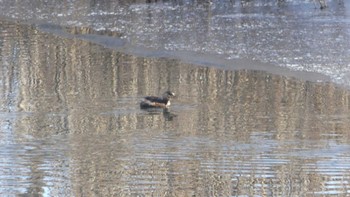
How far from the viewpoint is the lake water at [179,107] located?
7777 mm

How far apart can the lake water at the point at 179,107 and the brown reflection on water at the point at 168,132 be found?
16 mm

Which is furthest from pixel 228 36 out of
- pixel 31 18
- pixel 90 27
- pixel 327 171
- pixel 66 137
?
pixel 327 171

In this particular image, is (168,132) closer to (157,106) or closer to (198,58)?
(157,106)

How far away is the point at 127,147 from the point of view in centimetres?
895

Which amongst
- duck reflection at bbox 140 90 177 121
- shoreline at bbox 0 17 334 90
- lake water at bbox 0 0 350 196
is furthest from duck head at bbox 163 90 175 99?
shoreline at bbox 0 17 334 90

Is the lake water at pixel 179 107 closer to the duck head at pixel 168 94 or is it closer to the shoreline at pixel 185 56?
the shoreline at pixel 185 56

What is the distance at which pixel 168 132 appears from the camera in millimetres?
9680

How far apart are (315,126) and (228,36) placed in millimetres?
7100

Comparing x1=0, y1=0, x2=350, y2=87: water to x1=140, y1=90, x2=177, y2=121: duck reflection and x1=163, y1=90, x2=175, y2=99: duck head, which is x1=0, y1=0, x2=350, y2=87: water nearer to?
x1=163, y1=90, x2=175, y2=99: duck head

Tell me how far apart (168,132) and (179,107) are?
1.43 metres

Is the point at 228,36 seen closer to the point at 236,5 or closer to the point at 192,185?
the point at 236,5

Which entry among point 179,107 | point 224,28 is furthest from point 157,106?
point 224,28

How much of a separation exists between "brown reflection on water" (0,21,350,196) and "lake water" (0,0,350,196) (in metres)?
0.02

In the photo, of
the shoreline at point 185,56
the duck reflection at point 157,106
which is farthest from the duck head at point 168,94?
the shoreline at point 185,56
